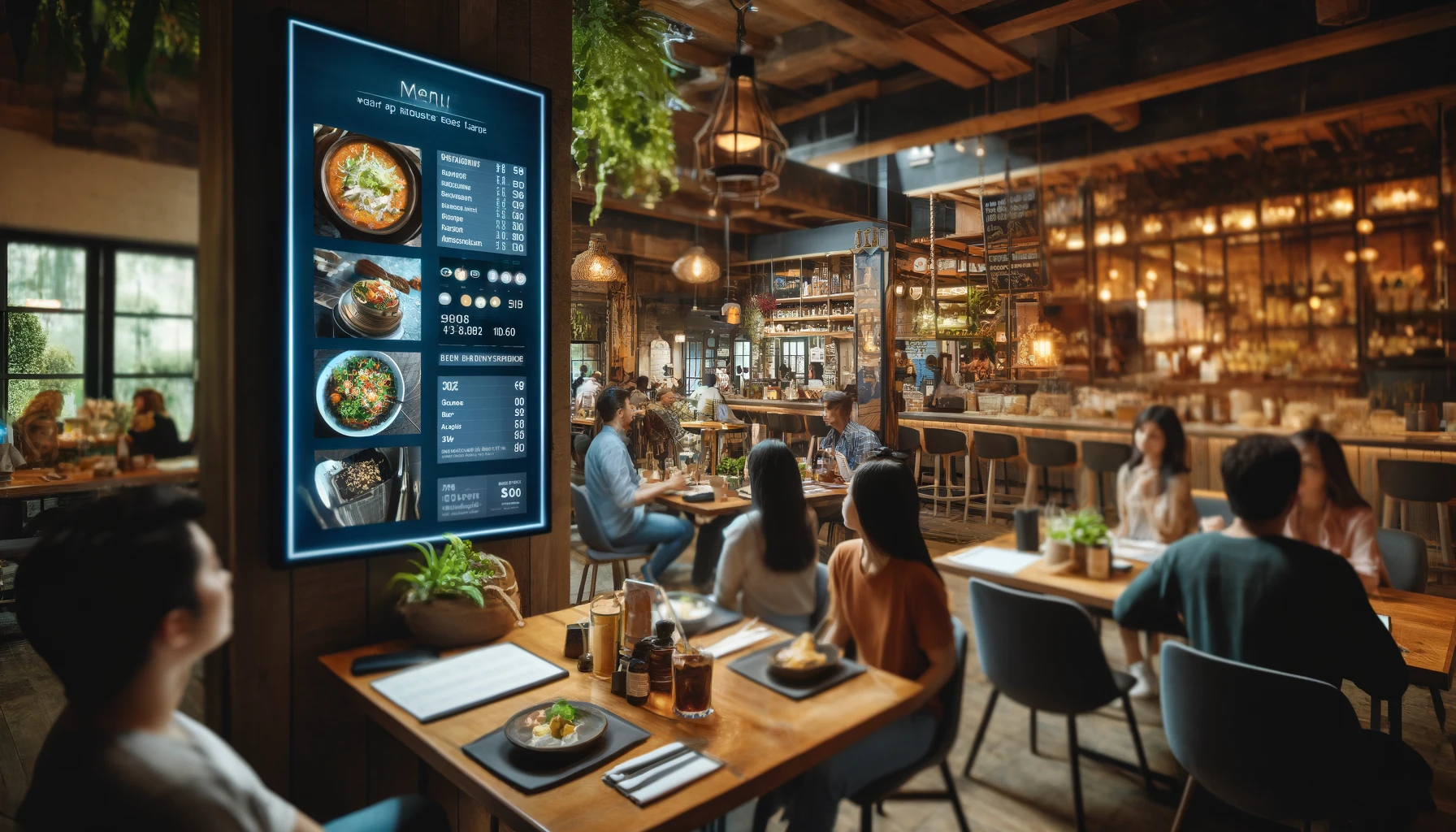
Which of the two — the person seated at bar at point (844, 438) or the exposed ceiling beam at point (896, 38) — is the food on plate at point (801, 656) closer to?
the person seated at bar at point (844, 438)

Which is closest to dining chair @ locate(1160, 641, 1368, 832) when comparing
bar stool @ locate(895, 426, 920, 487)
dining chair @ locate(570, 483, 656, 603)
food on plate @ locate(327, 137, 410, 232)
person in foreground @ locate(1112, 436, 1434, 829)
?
person in foreground @ locate(1112, 436, 1434, 829)

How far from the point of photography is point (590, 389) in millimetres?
2139

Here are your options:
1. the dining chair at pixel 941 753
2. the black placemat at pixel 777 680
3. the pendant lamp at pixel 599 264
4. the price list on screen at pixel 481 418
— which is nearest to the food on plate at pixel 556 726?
the black placemat at pixel 777 680

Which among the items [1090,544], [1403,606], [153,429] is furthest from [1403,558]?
[153,429]

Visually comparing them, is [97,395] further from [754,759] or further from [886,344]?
[886,344]

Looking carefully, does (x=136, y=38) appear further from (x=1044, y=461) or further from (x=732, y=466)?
(x=1044, y=461)

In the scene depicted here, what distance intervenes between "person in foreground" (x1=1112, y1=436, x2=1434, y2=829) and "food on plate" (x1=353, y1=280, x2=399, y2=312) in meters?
2.15

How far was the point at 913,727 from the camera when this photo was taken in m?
1.84

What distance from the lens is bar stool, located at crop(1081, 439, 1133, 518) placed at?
1661 millimetres

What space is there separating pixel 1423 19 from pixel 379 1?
2.47m

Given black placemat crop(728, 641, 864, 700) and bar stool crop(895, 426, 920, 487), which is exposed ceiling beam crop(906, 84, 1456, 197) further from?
black placemat crop(728, 641, 864, 700)

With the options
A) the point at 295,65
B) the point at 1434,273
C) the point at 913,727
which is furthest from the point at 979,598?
the point at 295,65

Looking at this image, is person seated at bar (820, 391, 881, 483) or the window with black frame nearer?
the window with black frame

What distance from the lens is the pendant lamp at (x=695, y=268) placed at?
6.14ft
